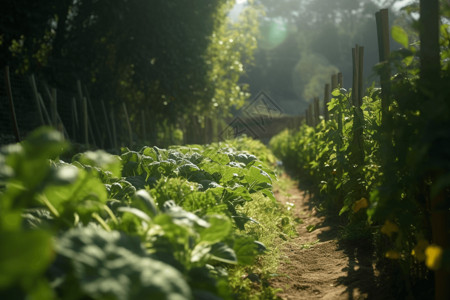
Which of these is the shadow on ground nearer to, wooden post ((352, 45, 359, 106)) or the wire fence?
wooden post ((352, 45, 359, 106))

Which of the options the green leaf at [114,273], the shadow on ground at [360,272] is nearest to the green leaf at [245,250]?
the shadow on ground at [360,272]

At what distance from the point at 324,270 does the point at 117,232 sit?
2.31m

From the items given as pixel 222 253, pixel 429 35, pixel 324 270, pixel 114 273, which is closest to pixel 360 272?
pixel 324 270

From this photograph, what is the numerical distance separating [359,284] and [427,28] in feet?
5.59

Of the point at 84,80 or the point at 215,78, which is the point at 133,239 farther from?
the point at 215,78

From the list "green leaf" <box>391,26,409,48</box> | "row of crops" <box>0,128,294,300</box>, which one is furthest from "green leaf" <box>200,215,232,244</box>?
"green leaf" <box>391,26,409,48</box>

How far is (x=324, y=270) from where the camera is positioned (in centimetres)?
350

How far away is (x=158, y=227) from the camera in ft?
6.36

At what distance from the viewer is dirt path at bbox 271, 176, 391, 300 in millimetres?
2916

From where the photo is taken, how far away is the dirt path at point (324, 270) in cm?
292

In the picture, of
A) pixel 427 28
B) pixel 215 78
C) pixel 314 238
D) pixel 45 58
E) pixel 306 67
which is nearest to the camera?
pixel 427 28

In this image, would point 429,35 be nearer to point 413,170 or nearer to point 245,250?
point 413,170

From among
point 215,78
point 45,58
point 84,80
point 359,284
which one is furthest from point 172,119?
point 359,284

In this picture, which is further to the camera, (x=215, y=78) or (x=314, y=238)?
(x=215, y=78)
